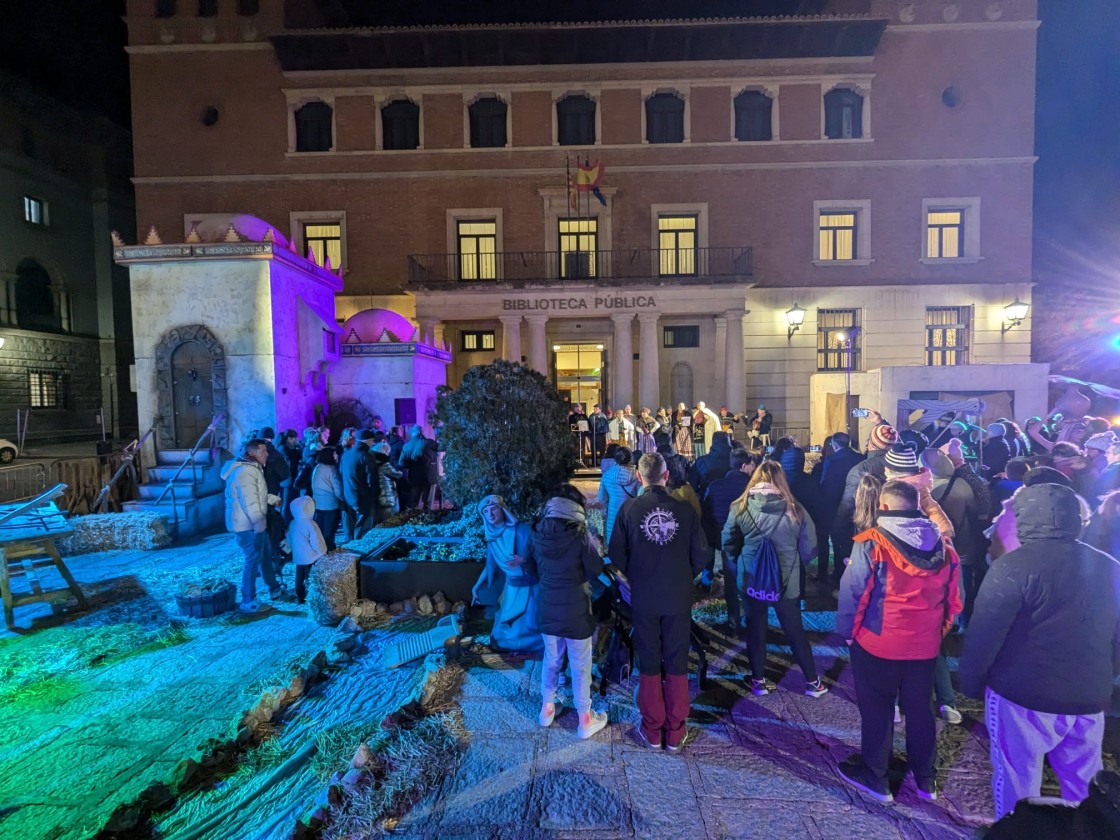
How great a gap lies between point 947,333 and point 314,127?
26422mm

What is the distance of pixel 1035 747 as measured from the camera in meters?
2.61

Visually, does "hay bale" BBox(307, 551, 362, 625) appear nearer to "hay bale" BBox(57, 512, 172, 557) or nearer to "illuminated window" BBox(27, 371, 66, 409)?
"hay bale" BBox(57, 512, 172, 557)

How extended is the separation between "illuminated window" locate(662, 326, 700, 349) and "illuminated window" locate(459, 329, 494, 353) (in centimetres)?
710

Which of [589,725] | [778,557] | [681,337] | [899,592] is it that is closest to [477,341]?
[681,337]

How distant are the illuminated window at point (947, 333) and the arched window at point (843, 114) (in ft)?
24.9

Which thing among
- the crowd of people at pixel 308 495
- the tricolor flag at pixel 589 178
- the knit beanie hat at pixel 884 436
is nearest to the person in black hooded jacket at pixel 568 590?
the knit beanie hat at pixel 884 436

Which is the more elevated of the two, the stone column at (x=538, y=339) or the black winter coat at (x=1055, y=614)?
the stone column at (x=538, y=339)

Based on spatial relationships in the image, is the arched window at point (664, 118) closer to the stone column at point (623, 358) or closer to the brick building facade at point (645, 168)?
the brick building facade at point (645, 168)

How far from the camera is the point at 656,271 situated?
2203cm

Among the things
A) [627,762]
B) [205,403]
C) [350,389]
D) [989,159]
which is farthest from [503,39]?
[627,762]

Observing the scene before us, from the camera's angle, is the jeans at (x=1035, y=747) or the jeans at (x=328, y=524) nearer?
the jeans at (x=1035, y=747)

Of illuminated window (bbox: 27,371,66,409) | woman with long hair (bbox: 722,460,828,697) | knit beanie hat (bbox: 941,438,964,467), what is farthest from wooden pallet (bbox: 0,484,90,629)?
illuminated window (bbox: 27,371,66,409)

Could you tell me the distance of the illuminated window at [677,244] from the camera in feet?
72.5

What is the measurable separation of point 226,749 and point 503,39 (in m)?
24.0
